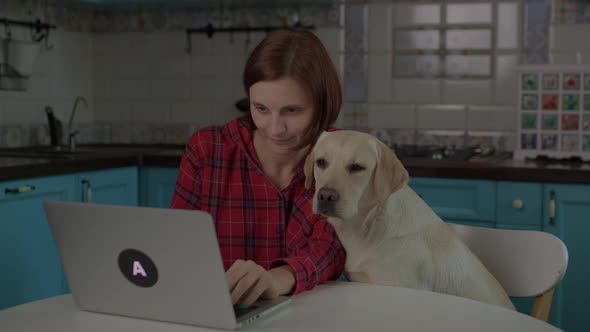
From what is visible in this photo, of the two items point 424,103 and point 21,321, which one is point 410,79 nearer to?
point 424,103

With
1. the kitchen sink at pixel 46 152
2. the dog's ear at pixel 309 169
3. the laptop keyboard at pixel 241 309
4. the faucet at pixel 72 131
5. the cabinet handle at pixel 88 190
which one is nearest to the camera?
the laptop keyboard at pixel 241 309

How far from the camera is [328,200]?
1453 millimetres

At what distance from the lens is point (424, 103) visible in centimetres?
359

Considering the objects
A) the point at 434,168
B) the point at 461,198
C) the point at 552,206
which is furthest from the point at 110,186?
the point at 552,206

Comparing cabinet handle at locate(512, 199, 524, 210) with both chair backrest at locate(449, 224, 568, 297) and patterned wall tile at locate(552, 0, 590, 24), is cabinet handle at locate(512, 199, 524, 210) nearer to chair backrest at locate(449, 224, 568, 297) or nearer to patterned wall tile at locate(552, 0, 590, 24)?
patterned wall tile at locate(552, 0, 590, 24)

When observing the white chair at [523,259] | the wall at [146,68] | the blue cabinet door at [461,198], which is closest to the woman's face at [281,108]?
the white chair at [523,259]

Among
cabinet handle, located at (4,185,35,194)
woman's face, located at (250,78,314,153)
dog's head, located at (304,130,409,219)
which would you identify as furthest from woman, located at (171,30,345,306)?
cabinet handle, located at (4,185,35,194)

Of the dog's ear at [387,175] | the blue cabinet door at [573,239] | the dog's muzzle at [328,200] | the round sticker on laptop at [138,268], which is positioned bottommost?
the blue cabinet door at [573,239]

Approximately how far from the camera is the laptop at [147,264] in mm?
1071

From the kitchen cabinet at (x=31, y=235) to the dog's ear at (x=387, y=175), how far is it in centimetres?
163

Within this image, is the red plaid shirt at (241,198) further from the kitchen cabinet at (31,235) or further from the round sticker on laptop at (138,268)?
the kitchen cabinet at (31,235)

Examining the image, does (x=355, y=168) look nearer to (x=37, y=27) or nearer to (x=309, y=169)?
(x=309, y=169)

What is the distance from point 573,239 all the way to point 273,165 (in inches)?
62.2

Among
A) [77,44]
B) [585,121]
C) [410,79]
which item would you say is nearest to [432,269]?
[585,121]
